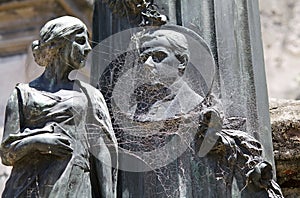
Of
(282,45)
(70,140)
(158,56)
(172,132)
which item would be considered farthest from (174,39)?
(282,45)

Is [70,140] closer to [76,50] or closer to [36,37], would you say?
[76,50]

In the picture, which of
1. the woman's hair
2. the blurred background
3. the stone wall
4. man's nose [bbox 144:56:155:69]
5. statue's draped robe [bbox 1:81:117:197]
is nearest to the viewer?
statue's draped robe [bbox 1:81:117:197]

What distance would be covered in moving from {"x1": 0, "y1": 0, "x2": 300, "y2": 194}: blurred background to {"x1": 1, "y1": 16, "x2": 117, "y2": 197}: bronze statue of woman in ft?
5.84

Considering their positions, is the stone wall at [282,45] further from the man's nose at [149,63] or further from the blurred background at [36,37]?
the man's nose at [149,63]

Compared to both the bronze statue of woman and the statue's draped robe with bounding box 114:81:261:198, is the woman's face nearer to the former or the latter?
the bronze statue of woman

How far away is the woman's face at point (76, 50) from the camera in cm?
174

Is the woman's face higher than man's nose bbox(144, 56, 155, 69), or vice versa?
the woman's face

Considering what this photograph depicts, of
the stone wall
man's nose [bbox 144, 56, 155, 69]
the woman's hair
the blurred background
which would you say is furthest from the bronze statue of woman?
the stone wall

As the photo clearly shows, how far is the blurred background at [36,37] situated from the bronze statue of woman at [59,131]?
5.84 ft

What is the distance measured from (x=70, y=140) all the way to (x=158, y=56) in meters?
0.32

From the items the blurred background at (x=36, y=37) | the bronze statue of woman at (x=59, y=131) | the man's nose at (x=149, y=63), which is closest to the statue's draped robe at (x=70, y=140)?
the bronze statue of woman at (x=59, y=131)

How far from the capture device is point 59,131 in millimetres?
1652

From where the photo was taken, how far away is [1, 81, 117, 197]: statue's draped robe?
162 centimetres

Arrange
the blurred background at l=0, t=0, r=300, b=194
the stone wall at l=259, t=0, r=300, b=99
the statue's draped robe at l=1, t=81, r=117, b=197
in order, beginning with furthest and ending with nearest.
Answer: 1. the stone wall at l=259, t=0, r=300, b=99
2. the blurred background at l=0, t=0, r=300, b=194
3. the statue's draped robe at l=1, t=81, r=117, b=197
